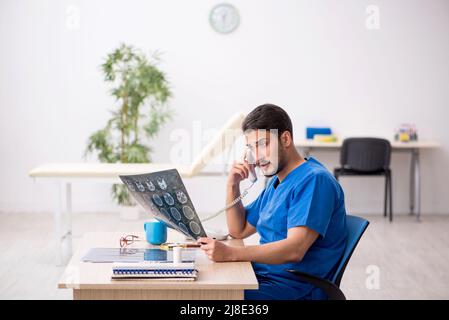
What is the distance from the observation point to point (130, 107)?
240 inches

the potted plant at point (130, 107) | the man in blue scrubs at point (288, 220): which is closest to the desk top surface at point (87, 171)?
the potted plant at point (130, 107)

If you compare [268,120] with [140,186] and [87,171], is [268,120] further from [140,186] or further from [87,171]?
[87,171]

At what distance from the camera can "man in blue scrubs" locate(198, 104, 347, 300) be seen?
2182mm

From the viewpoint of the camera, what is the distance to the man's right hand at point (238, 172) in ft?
8.58

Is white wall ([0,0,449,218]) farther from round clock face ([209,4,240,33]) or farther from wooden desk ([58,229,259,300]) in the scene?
wooden desk ([58,229,259,300])

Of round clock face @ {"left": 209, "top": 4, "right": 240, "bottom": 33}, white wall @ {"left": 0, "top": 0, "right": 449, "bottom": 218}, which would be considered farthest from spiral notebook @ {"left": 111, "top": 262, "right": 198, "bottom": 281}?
round clock face @ {"left": 209, "top": 4, "right": 240, "bottom": 33}

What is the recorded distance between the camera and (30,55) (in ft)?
21.0

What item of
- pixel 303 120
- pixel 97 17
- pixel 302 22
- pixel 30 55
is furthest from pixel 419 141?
pixel 30 55

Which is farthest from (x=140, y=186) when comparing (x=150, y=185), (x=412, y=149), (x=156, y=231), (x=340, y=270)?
(x=412, y=149)

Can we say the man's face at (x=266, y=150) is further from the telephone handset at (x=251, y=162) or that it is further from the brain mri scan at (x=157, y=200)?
the brain mri scan at (x=157, y=200)

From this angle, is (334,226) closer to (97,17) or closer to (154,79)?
(154,79)

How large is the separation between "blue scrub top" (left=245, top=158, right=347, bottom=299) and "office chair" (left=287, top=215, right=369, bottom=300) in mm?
29

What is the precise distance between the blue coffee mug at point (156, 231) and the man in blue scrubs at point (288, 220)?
0.30m

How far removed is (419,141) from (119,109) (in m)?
2.61
